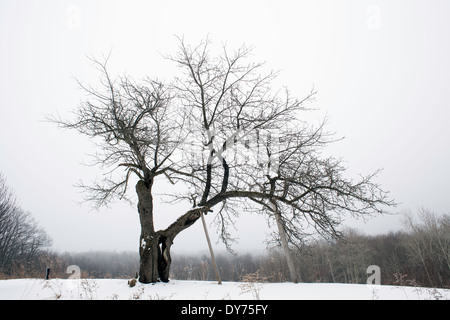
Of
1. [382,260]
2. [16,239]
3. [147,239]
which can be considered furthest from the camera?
[382,260]

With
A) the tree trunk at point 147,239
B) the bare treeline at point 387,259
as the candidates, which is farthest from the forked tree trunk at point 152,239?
the bare treeline at point 387,259

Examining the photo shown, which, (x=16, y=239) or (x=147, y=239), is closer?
(x=147, y=239)

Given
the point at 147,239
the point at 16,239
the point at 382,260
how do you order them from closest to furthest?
the point at 147,239, the point at 16,239, the point at 382,260

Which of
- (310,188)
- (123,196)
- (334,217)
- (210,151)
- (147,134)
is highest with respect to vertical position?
(147,134)

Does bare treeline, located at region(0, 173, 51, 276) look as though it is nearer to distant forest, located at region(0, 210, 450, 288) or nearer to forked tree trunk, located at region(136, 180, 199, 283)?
distant forest, located at region(0, 210, 450, 288)

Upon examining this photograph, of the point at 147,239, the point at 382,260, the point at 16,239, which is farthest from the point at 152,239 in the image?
the point at 382,260

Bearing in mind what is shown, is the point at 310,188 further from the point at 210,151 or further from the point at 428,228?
the point at 428,228

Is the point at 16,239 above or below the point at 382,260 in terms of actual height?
above

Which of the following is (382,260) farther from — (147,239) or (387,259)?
(147,239)
